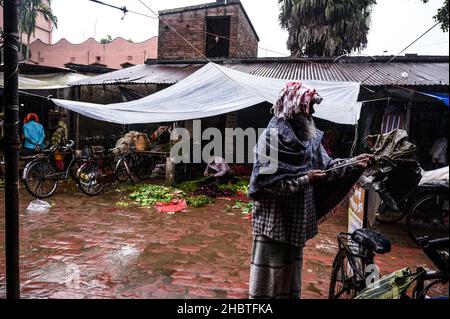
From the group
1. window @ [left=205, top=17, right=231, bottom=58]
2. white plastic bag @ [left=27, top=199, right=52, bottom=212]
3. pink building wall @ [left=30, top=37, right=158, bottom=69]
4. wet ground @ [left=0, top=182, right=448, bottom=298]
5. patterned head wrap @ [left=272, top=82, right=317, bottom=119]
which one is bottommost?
wet ground @ [left=0, top=182, right=448, bottom=298]

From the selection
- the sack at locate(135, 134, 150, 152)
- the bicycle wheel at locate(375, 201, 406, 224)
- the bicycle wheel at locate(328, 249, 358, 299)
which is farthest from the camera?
the sack at locate(135, 134, 150, 152)

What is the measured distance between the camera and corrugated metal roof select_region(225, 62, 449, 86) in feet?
19.9

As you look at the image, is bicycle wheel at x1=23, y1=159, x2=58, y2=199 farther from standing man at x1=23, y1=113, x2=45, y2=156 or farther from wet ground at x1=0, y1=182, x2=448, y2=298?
standing man at x1=23, y1=113, x2=45, y2=156

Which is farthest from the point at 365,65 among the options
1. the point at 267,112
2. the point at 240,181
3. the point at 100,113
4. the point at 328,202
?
the point at 328,202

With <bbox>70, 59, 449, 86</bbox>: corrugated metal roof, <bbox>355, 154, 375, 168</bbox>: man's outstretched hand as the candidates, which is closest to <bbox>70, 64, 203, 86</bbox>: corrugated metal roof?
<bbox>70, 59, 449, 86</bbox>: corrugated metal roof

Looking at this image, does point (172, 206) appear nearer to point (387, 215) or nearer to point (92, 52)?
point (387, 215)

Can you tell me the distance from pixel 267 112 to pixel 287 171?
711 centimetres

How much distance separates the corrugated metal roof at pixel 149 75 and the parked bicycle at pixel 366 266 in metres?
5.93

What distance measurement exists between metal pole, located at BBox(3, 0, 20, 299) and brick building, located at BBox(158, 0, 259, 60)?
8686 millimetres

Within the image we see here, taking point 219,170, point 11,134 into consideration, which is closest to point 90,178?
point 219,170

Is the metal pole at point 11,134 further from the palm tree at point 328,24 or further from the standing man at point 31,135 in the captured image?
the palm tree at point 328,24

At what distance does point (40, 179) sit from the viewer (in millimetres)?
5852

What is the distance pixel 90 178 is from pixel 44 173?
77cm

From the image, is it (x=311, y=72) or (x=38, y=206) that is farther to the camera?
(x=311, y=72)
